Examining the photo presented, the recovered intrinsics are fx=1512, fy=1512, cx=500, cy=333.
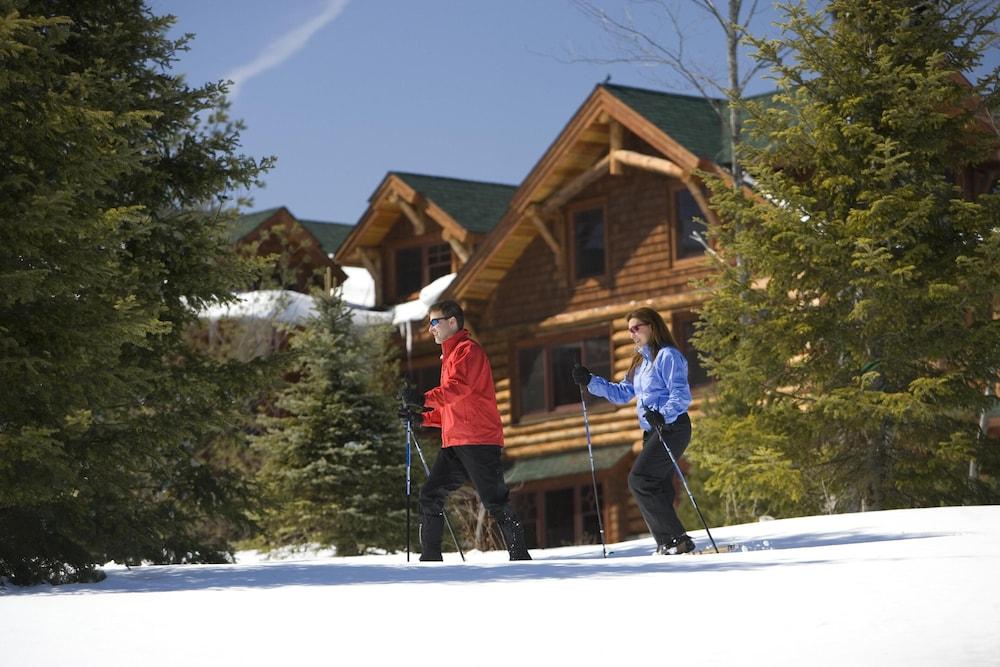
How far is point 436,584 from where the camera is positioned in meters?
8.51

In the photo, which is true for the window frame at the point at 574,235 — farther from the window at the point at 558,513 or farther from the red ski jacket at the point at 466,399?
the red ski jacket at the point at 466,399

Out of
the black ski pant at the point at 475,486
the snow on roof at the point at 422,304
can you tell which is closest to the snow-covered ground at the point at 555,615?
the black ski pant at the point at 475,486

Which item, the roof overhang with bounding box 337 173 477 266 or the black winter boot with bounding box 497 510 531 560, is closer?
the black winter boot with bounding box 497 510 531 560

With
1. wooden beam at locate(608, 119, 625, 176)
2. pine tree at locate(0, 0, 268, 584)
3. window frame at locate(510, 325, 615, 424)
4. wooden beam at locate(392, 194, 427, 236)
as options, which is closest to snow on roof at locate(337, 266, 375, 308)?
wooden beam at locate(392, 194, 427, 236)

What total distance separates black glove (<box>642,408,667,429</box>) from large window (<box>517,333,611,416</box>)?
18.2 meters

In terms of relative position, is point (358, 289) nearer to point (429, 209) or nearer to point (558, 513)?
point (429, 209)

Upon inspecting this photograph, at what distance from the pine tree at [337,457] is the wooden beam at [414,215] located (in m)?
9.90

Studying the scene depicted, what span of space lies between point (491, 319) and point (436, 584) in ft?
75.0

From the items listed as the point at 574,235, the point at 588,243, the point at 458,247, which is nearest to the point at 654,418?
the point at 588,243

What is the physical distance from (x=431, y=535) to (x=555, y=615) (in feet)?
12.7

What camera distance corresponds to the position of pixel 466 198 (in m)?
34.8

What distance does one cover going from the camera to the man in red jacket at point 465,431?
10742 millimetres

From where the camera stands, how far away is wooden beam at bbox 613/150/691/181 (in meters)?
26.9

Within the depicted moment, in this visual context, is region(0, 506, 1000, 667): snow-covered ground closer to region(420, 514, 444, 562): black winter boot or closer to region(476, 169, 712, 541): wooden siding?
region(420, 514, 444, 562): black winter boot
